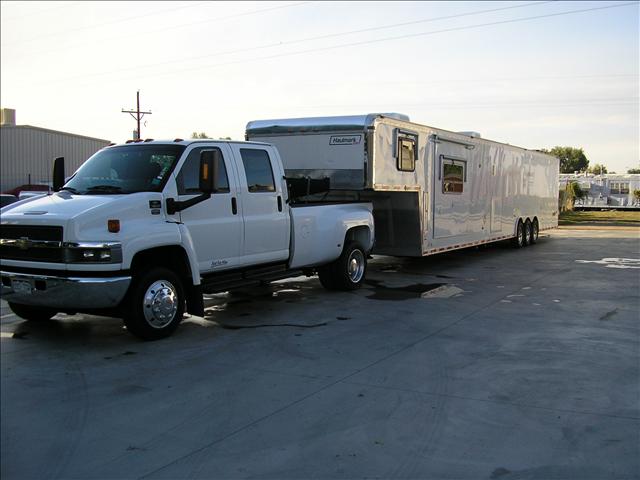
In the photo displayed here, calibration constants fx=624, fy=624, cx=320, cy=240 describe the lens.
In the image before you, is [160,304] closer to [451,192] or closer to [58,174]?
[58,174]

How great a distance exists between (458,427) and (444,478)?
83 cm

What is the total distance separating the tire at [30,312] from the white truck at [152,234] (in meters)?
0.02

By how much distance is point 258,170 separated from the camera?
862 cm

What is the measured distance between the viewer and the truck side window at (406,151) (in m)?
11.7

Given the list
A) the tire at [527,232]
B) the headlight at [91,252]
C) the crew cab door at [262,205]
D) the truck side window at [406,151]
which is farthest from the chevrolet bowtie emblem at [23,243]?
the tire at [527,232]

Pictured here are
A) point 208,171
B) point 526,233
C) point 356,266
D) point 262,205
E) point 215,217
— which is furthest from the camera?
point 526,233

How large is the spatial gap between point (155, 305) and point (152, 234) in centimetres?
82

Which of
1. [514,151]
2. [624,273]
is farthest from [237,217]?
[514,151]

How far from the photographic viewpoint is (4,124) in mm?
45500

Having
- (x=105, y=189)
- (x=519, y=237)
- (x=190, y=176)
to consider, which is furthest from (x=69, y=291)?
(x=519, y=237)

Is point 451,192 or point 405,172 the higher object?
point 405,172

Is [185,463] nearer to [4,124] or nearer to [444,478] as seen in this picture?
[444,478]

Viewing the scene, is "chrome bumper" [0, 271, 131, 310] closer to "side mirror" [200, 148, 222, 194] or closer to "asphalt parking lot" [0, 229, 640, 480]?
"asphalt parking lot" [0, 229, 640, 480]

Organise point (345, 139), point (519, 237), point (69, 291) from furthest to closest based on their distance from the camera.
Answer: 1. point (519, 237)
2. point (345, 139)
3. point (69, 291)
